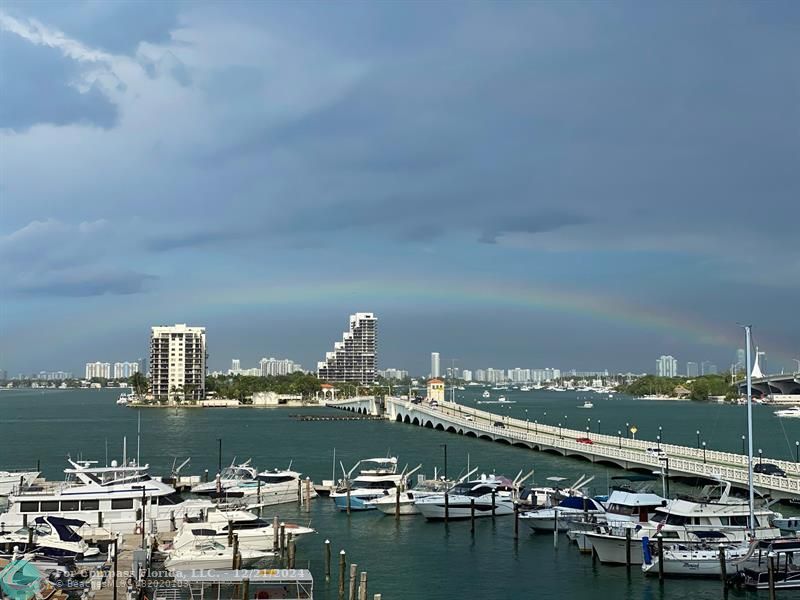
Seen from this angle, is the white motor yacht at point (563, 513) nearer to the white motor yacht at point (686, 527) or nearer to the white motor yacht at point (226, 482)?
the white motor yacht at point (686, 527)

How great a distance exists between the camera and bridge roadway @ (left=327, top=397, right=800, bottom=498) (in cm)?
5063

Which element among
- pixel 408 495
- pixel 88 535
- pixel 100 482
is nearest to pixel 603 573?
pixel 408 495

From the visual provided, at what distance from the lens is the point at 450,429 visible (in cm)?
11681

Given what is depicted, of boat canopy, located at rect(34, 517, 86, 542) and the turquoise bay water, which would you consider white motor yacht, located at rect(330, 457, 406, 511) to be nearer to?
the turquoise bay water

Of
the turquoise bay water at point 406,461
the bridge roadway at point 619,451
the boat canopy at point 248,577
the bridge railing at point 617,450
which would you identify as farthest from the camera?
the bridge roadway at point 619,451

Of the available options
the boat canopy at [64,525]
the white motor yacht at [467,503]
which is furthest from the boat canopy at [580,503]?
the boat canopy at [64,525]

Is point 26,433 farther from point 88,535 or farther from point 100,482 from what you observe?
point 88,535

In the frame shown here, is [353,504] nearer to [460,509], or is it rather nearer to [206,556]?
[460,509]

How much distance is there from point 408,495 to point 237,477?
1576 cm

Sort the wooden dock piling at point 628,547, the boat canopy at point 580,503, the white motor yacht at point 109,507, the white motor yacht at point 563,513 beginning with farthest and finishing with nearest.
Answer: the boat canopy at point 580,503
the white motor yacht at point 563,513
the white motor yacht at point 109,507
the wooden dock piling at point 628,547

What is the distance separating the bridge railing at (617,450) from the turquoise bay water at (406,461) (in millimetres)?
1548

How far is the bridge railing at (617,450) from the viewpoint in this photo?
49.8 m

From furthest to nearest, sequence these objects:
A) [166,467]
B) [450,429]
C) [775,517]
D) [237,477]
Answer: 1. [450,429]
2. [166,467]
3. [237,477]
4. [775,517]

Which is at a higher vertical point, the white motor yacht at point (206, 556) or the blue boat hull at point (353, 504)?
the white motor yacht at point (206, 556)
